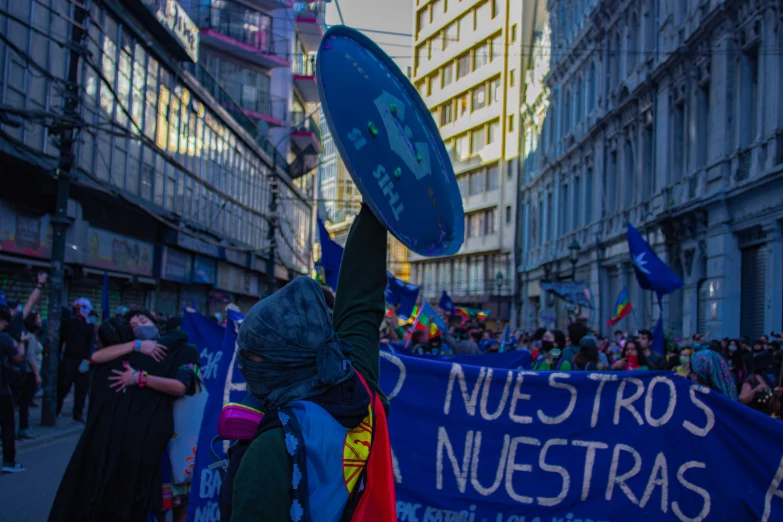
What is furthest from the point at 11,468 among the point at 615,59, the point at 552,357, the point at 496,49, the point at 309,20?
the point at 496,49

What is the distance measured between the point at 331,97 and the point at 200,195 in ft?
97.8

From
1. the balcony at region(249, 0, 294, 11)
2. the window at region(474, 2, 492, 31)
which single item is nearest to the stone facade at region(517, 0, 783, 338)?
the balcony at region(249, 0, 294, 11)

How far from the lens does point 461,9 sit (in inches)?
2616

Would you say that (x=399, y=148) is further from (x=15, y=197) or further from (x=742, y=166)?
(x=742, y=166)

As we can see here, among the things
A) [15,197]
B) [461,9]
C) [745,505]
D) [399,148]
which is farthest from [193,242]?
[461,9]

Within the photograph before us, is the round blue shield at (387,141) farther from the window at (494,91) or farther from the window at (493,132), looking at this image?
the window at (494,91)

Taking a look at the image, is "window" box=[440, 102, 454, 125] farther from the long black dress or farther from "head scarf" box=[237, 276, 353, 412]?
"head scarf" box=[237, 276, 353, 412]

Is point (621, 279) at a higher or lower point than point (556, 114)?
lower

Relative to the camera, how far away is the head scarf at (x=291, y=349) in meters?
2.06

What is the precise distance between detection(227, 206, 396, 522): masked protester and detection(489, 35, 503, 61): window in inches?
2376

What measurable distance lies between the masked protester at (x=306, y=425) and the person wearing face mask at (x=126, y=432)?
12.1 ft

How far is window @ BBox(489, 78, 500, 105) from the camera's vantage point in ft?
201

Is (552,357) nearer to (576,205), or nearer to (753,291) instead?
(753,291)

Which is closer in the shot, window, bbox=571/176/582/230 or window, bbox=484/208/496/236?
window, bbox=571/176/582/230
